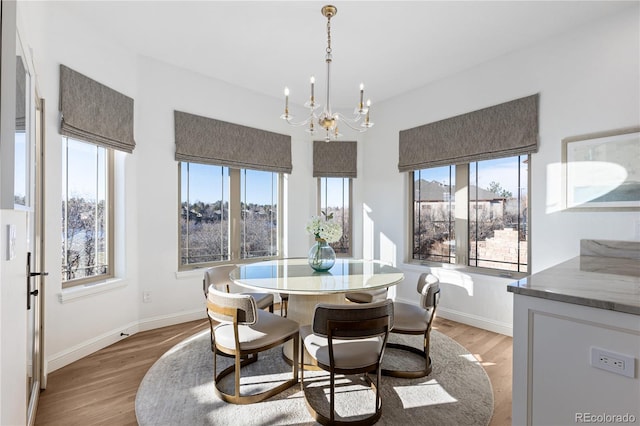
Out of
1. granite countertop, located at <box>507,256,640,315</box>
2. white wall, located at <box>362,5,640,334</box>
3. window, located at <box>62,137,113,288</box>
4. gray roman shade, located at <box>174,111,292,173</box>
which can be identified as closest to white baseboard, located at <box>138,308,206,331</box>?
window, located at <box>62,137,113,288</box>

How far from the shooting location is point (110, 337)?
3.02 m

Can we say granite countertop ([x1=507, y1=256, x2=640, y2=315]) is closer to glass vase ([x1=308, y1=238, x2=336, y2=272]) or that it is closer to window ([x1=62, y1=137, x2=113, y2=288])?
glass vase ([x1=308, y1=238, x2=336, y2=272])

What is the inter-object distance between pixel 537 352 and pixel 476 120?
2.94 meters

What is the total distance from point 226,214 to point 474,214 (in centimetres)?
→ 316

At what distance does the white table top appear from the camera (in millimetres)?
2176

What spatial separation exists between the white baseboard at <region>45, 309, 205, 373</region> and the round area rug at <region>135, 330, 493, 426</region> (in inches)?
27.9

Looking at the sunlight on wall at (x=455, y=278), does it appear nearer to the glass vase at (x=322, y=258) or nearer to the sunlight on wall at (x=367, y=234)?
the sunlight on wall at (x=367, y=234)

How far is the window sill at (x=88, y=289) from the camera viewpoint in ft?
8.73

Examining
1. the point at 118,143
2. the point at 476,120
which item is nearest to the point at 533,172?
the point at 476,120

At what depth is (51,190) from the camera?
2553 mm

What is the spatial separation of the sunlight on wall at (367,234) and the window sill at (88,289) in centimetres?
321

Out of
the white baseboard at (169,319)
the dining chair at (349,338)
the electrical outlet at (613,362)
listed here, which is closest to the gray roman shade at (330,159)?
the white baseboard at (169,319)

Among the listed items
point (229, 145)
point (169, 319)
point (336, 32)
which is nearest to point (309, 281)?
point (169, 319)

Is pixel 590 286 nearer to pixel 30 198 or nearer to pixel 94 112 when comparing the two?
pixel 30 198
